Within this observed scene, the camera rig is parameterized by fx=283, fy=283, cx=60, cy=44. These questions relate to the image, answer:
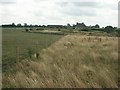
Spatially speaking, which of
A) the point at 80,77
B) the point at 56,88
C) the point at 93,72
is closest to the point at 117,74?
the point at 93,72

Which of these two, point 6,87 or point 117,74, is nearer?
point 6,87

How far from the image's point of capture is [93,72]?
980 cm

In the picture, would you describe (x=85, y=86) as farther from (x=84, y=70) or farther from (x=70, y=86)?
(x=84, y=70)

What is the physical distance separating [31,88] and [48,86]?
47 centimetres

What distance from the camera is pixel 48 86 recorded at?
305 inches

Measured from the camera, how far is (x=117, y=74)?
962 cm

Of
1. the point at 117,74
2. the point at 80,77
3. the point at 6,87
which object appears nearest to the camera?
the point at 6,87

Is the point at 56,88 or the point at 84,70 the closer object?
the point at 56,88

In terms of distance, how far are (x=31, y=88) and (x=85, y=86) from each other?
1.48 meters

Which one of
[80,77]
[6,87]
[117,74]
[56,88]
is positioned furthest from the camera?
[117,74]

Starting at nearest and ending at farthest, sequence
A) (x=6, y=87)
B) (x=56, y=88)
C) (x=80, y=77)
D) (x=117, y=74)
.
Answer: (x=56, y=88), (x=6, y=87), (x=80, y=77), (x=117, y=74)

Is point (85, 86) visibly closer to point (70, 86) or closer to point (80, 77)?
point (70, 86)

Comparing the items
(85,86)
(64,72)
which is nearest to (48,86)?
(85,86)

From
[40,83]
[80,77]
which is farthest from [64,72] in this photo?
[40,83]
